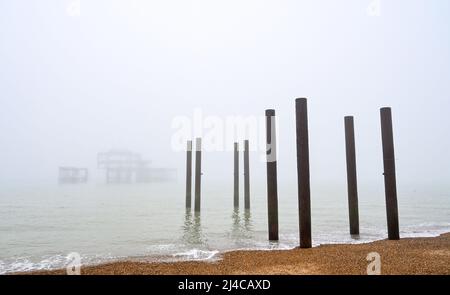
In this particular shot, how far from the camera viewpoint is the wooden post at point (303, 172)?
8.23 metres

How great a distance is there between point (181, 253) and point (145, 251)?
1.36 m

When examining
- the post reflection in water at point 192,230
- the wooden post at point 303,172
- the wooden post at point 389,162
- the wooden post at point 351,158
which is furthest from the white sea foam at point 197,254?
Answer: the wooden post at point 389,162

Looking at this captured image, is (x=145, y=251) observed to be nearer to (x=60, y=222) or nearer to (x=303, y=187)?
(x=303, y=187)

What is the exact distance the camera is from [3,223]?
16734 mm

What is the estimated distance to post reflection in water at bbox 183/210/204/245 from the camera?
11.6 meters

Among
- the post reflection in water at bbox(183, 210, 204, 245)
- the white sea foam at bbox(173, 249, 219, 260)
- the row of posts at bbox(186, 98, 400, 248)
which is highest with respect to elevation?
the row of posts at bbox(186, 98, 400, 248)

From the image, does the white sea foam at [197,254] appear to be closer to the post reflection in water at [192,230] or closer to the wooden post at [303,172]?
the post reflection in water at [192,230]

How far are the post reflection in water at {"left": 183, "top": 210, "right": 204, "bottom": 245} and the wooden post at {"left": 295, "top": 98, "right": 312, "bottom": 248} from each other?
13.8 ft

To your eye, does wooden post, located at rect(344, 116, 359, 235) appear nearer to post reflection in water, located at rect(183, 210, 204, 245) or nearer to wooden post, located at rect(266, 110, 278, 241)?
wooden post, located at rect(266, 110, 278, 241)

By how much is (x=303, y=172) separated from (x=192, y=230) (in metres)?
7.32

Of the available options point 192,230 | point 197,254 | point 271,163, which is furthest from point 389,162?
point 192,230

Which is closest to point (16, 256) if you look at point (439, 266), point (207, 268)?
point (207, 268)

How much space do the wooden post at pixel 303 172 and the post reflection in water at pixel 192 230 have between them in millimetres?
4205

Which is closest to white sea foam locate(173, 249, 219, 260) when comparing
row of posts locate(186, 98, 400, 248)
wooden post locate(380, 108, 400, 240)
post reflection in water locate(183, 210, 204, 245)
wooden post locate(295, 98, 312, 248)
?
post reflection in water locate(183, 210, 204, 245)
